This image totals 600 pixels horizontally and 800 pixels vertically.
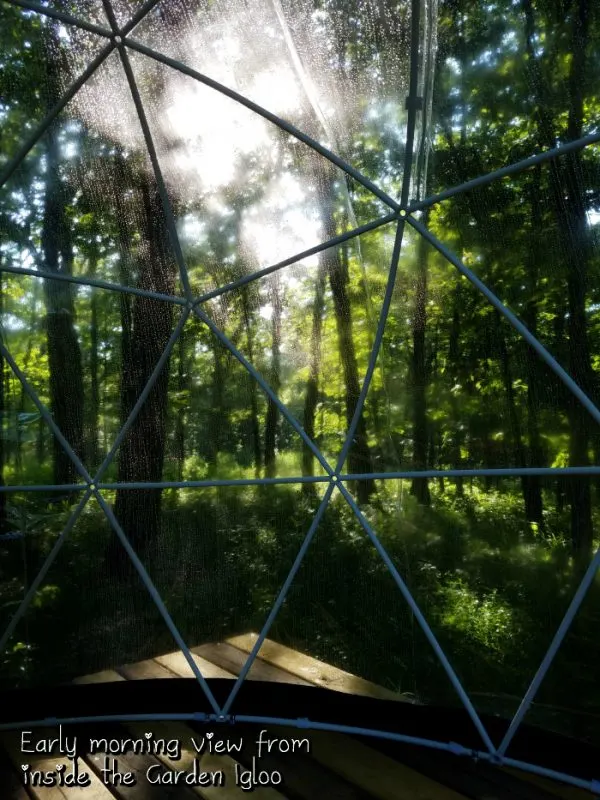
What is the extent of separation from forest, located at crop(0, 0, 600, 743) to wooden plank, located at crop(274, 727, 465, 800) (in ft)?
2.33

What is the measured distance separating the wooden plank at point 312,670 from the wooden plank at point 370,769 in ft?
1.47

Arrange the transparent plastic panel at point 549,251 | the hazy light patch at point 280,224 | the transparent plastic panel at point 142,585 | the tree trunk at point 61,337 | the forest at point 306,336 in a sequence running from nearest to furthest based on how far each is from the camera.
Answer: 1. the transparent plastic panel at point 549,251
2. the forest at point 306,336
3. the hazy light patch at point 280,224
4. the tree trunk at point 61,337
5. the transparent plastic panel at point 142,585

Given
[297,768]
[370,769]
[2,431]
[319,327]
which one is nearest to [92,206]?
[2,431]

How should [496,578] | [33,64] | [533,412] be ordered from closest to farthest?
[533,412] → [496,578] → [33,64]

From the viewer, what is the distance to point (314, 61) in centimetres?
493

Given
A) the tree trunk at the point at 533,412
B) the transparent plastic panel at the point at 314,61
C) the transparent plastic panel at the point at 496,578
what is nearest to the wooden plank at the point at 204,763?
the transparent plastic panel at the point at 496,578

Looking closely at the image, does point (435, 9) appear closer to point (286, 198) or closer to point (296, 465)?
point (286, 198)

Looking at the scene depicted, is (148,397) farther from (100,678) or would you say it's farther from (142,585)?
(100,678)

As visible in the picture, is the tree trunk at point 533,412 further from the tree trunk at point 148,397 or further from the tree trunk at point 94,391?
the tree trunk at point 94,391

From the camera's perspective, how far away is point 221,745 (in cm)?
531

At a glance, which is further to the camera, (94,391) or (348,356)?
(94,391)

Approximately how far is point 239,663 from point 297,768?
4.37ft

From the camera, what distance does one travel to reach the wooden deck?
4566 millimetres

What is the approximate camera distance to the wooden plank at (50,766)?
179 inches
